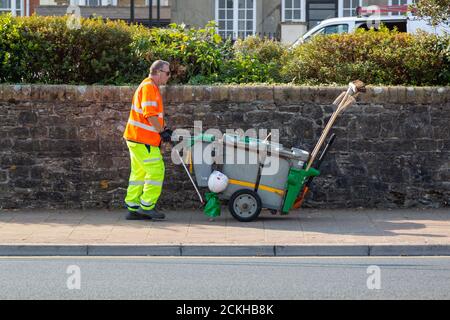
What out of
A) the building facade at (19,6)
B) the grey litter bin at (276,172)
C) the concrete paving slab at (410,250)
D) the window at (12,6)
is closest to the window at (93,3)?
the building facade at (19,6)

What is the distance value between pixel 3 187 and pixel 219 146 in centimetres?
333

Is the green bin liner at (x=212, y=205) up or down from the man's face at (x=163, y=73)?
down

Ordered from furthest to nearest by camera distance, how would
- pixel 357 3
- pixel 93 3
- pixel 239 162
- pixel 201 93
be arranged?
pixel 93 3, pixel 357 3, pixel 201 93, pixel 239 162

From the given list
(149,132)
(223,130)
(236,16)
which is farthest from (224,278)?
(236,16)

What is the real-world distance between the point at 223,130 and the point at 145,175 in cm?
158

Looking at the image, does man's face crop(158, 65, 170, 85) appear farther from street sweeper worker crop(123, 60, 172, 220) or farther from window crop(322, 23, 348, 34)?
window crop(322, 23, 348, 34)

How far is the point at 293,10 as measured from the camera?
30281mm

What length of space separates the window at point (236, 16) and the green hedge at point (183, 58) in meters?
15.9

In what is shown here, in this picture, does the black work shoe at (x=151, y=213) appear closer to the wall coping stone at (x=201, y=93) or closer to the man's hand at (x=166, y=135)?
the man's hand at (x=166, y=135)

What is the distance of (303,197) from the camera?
479 inches

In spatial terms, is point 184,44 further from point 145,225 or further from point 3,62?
point 145,225

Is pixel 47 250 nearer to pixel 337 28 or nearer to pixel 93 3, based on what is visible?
pixel 337 28

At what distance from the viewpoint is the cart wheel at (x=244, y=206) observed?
1175 centimetres
